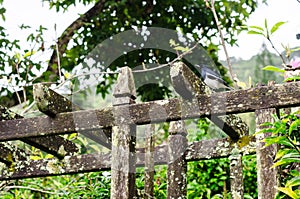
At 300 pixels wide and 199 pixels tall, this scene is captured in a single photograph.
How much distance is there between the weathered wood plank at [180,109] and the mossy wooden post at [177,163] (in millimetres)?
430

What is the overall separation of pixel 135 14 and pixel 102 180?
2.20 meters

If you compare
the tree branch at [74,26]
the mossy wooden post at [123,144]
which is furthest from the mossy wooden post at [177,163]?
the tree branch at [74,26]

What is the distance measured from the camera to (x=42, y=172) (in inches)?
88.7

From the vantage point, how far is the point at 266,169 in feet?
4.97

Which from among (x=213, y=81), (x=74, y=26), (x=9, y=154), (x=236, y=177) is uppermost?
(x=74, y=26)

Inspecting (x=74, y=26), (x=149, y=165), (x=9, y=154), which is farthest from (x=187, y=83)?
(x=74, y=26)

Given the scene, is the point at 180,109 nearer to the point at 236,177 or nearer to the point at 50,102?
the point at 50,102

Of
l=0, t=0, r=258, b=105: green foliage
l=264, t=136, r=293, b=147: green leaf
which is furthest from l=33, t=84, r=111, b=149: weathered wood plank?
l=0, t=0, r=258, b=105: green foliage

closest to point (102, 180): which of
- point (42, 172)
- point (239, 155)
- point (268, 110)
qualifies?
point (42, 172)

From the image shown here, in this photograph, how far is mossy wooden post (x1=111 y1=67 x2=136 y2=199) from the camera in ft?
5.22

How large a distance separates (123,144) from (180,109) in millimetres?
216

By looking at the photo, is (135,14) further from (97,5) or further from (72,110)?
(72,110)

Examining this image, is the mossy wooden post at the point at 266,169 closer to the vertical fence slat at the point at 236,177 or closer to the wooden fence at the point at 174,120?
the wooden fence at the point at 174,120

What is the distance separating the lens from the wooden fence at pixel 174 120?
153 centimetres
